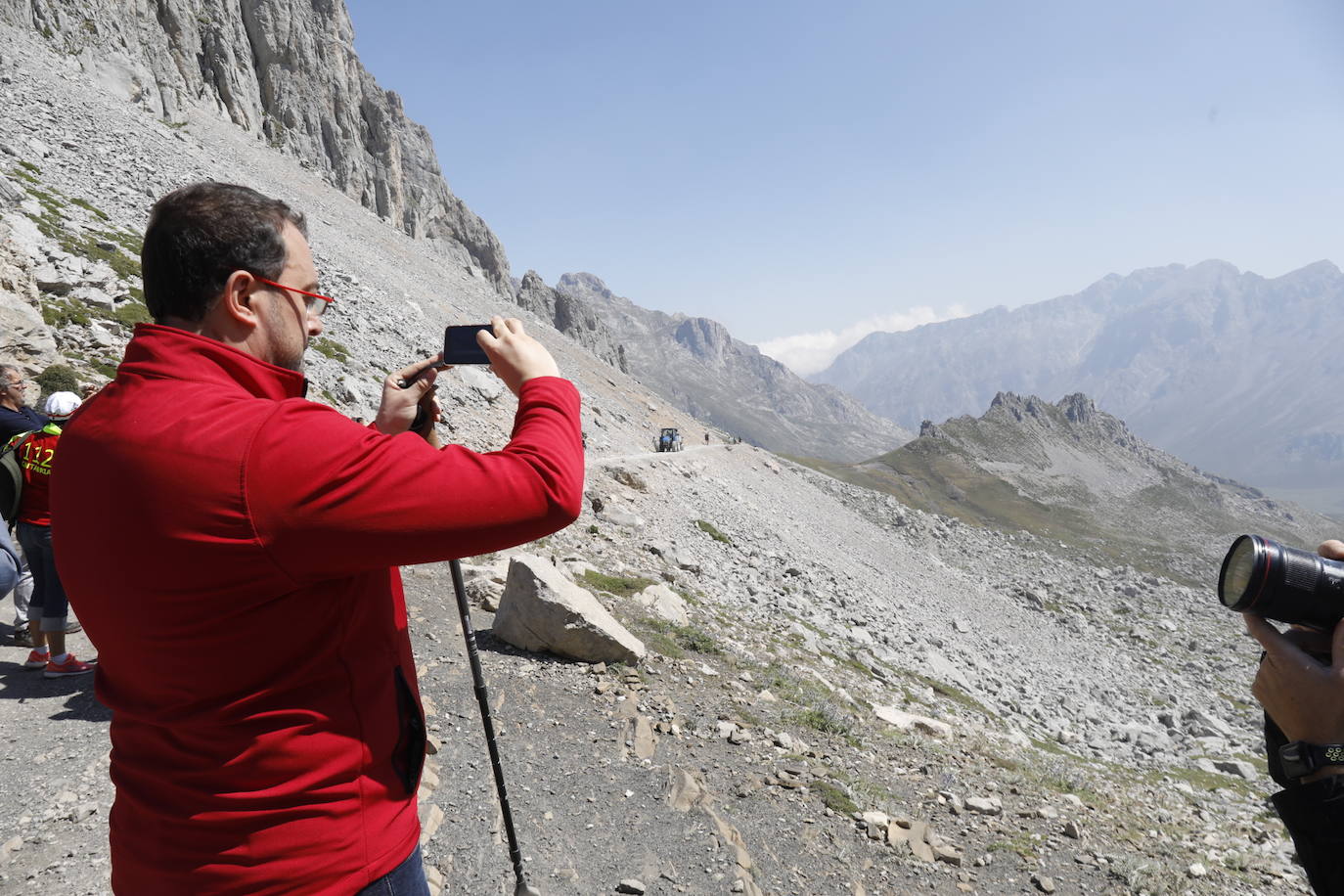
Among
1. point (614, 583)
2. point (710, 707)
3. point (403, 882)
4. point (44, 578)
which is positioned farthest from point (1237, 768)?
point (44, 578)

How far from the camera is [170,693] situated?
1970mm

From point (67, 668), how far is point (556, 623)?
582 cm

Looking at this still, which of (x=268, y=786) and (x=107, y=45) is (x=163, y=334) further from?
(x=107, y=45)

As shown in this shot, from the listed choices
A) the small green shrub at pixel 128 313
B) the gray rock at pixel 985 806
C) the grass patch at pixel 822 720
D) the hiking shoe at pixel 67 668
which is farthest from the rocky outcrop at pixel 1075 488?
the hiking shoe at pixel 67 668

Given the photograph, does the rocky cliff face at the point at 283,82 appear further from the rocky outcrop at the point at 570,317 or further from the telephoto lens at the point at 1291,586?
the telephoto lens at the point at 1291,586

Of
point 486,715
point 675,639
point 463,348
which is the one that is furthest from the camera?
point 675,639

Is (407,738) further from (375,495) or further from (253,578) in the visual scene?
(375,495)

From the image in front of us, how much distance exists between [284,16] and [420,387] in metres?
103

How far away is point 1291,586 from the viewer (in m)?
2.89

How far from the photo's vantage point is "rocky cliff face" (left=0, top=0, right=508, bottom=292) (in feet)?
180

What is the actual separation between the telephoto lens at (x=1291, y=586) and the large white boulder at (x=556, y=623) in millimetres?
8167

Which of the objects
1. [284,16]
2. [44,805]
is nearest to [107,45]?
[284,16]

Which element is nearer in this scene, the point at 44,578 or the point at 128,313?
the point at 44,578

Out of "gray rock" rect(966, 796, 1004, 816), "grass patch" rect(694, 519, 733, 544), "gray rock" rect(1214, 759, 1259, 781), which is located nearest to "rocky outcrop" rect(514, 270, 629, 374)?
"grass patch" rect(694, 519, 733, 544)
